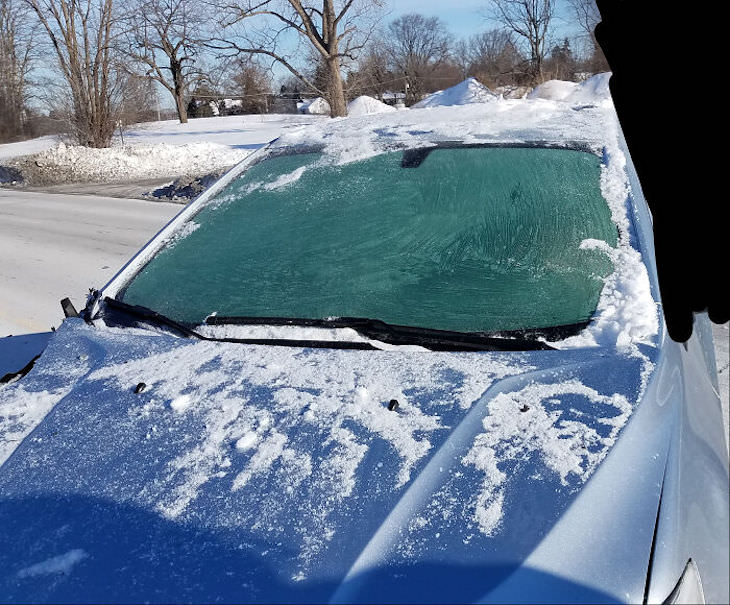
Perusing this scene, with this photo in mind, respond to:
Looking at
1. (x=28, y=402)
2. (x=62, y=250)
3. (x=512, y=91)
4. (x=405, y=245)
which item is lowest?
(x=62, y=250)

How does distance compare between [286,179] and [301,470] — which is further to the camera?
[286,179]

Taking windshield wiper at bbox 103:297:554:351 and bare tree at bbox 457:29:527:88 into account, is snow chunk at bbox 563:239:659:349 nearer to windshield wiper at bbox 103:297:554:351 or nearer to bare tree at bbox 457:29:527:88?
windshield wiper at bbox 103:297:554:351

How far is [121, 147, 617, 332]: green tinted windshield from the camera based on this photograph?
5.96 feet

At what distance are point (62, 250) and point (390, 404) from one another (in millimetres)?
6421

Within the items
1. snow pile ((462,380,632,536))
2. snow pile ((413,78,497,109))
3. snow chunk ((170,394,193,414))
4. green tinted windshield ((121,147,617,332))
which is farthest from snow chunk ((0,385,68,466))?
snow pile ((413,78,497,109))

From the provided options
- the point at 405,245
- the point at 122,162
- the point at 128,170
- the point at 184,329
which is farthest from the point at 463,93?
the point at 184,329

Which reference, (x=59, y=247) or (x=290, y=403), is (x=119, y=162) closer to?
(x=59, y=247)

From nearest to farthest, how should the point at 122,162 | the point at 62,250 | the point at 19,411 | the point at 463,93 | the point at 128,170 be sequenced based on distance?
the point at 19,411 → the point at 62,250 → the point at 128,170 → the point at 122,162 → the point at 463,93

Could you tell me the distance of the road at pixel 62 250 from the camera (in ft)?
15.6

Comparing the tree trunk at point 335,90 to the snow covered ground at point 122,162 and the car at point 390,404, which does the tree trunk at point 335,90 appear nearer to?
the snow covered ground at point 122,162

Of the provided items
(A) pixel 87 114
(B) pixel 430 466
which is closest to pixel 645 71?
(B) pixel 430 466

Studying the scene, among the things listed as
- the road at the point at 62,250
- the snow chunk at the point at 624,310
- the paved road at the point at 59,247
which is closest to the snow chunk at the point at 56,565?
the snow chunk at the point at 624,310

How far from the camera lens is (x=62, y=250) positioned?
688cm

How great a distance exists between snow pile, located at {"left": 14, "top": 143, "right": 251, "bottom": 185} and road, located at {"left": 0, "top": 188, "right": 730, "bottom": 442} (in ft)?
13.8
